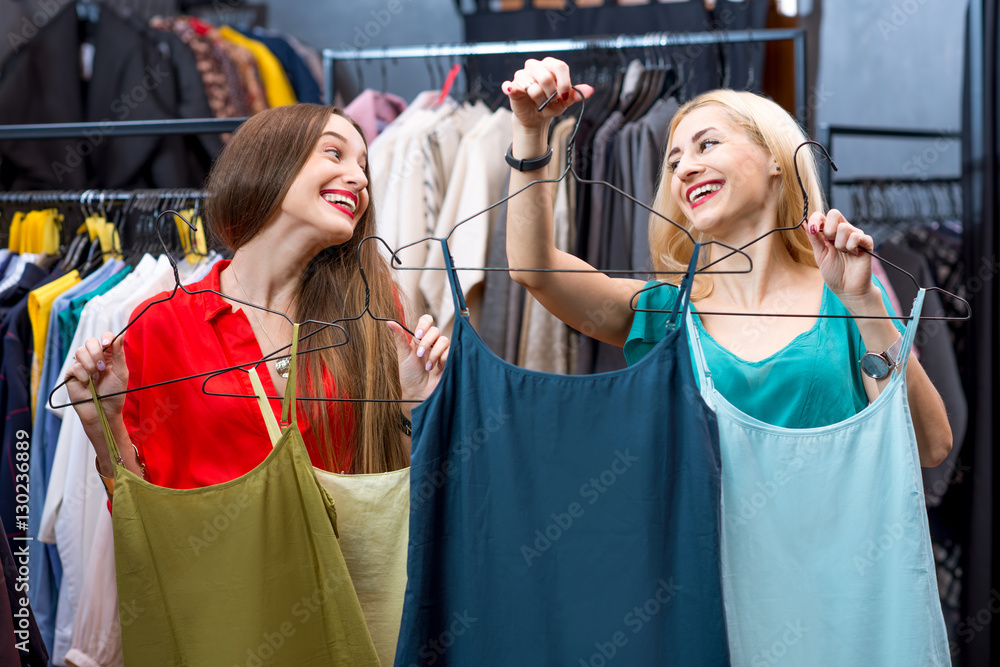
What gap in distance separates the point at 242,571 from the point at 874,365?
982 mm

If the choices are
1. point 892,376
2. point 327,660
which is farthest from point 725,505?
point 327,660

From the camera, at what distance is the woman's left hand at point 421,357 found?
1.32 meters

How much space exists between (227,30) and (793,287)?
2.70 meters

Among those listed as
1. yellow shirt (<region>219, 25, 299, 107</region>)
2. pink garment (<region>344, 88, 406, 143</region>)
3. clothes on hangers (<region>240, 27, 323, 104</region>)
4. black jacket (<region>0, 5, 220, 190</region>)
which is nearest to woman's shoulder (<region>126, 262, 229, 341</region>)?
pink garment (<region>344, 88, 406, 143</region>)

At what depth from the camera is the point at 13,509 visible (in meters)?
1.98

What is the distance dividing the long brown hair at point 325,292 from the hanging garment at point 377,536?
12cm

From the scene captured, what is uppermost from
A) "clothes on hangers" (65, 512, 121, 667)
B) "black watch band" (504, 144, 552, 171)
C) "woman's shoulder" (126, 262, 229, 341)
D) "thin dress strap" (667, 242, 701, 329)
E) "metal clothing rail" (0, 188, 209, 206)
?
"black watch band" (504, 144, 552, 171)

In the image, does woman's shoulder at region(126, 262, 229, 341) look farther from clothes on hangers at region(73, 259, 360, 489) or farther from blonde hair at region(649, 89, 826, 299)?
blonde hair at region(649, 89, 826, 299)

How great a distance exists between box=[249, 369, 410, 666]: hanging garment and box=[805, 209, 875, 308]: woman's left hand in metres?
0.70

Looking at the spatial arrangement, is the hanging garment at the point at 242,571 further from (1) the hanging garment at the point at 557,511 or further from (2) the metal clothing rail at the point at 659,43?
(2) the metal clothing rail at the point at 659,43

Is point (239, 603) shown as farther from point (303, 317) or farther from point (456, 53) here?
point (456, 53)

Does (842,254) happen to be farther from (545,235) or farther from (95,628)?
(95,628)

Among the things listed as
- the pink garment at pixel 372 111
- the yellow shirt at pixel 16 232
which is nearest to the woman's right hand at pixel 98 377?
the yellow shirt at pixel 16 232

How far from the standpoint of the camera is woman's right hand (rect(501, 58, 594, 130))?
4.02ft
